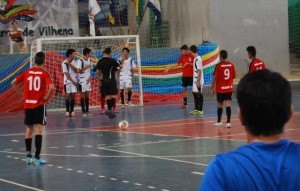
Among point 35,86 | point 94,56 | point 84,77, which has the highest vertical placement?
point 94,56

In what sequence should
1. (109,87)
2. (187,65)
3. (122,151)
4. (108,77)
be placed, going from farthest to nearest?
(187,65) → (108,77) → (109,87) → (122,151)

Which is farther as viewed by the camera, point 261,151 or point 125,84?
point 125,84

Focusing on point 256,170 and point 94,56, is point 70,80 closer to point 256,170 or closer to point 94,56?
point 94,56

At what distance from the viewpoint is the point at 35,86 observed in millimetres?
11773

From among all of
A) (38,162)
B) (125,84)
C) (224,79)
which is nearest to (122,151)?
(38,162)

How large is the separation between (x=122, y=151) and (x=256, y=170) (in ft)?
33.9

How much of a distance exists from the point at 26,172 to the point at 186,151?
3252mm

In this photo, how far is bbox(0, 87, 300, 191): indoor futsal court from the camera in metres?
9.84

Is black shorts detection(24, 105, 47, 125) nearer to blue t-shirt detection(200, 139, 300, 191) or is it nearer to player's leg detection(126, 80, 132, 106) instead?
blue t-shirt detection(200, 139, 300, 191)

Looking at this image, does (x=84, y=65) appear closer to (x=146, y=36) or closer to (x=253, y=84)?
(x=146, y=36)

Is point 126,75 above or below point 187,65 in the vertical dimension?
below

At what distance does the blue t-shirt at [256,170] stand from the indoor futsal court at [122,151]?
20.5 feet

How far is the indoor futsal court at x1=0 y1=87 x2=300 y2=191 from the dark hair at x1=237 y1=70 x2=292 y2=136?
6.23m

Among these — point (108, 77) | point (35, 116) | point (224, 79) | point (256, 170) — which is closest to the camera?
point (256, 170)
